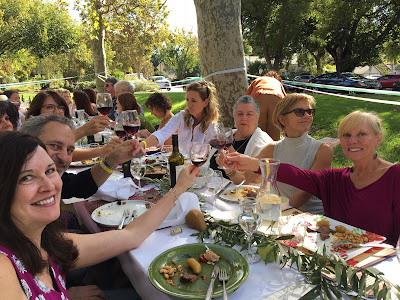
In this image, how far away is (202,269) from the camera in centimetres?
150

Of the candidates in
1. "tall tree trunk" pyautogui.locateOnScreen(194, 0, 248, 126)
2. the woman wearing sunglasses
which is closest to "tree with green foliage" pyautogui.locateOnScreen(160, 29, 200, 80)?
"tall tree trunk" pyautogui.locateOnScreen(194, 0, 248, 126)

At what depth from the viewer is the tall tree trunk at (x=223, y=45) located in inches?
197

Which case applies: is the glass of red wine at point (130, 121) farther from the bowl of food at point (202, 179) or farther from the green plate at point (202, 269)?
the green plate at point (202, 269)

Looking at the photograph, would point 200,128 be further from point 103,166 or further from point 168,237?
point 168,237

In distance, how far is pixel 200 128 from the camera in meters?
4.34

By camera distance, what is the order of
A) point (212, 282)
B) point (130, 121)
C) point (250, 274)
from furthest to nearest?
1. point (130, 121)
2. point (250, 274)
3. point (212, 282)

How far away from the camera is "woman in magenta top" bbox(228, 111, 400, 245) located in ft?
7.09

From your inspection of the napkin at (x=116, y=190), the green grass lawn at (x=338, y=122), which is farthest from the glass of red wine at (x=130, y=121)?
the green grass lawn at (x=338, y=122)

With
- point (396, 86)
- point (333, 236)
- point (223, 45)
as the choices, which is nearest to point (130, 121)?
point (333, 236)

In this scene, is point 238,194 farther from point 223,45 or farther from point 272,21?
point 272,21

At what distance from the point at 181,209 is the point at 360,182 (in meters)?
1.31

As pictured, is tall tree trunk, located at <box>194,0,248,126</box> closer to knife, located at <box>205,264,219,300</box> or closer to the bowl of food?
the bowl of food

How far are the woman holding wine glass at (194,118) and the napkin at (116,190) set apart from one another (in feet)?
5.02

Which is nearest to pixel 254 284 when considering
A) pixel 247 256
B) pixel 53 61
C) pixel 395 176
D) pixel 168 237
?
pixel 247 256
